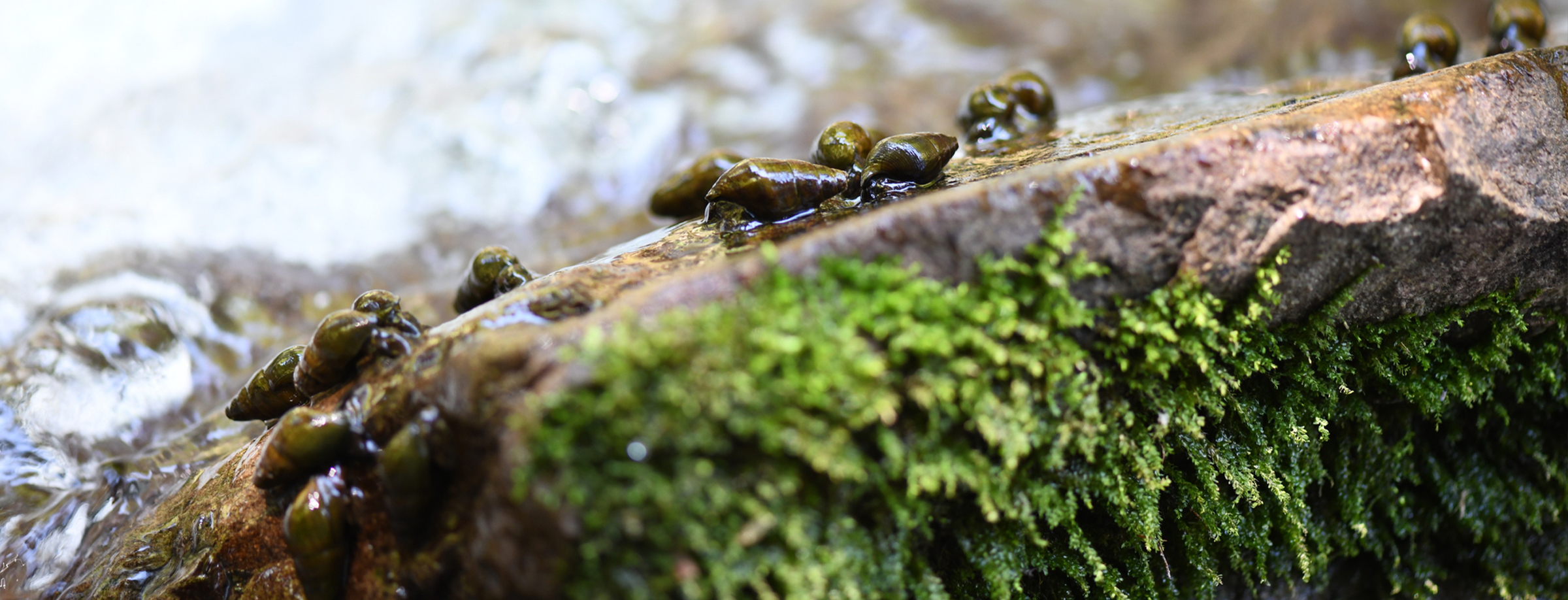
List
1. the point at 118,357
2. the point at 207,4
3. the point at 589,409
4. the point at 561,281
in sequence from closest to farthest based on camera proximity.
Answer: the point at 589,409
the point at 561,281
the point at 118,357
the point at 207,4

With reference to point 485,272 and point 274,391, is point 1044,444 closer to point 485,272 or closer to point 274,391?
point 485,272

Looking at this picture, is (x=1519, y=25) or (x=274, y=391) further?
(x=1519, y=25)

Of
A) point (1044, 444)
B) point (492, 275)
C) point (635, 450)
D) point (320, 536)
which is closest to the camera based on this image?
point (635, 450)

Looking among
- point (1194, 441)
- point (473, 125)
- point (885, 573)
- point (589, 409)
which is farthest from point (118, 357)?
point (1194, 441)

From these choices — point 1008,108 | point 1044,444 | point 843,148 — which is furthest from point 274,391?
point 1008,108

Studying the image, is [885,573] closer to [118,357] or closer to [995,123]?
[995,123]

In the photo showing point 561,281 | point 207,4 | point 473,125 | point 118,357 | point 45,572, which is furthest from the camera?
point 207,4

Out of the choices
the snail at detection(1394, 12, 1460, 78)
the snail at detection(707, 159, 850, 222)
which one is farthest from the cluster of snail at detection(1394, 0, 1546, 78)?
the snail at detection(707, 159, 850, 222)

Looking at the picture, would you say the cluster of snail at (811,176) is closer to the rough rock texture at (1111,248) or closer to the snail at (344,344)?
the rough rock texture at (1111,248)
